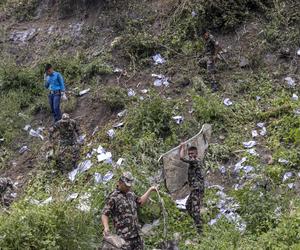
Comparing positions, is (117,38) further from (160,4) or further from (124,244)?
(124,244)

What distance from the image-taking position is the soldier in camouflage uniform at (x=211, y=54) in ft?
36.1

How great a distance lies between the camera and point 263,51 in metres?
11.4

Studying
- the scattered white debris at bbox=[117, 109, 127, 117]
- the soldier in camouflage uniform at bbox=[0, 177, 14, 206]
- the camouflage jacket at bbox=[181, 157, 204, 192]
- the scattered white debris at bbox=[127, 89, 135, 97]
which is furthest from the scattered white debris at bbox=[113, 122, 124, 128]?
the camouflage jacket at bbox=[181, 157, 204, 192]

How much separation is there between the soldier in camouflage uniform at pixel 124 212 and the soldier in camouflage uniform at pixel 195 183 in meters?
1.36

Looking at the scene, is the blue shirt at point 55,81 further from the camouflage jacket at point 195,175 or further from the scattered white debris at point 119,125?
the camouflage jacket at point 195,175

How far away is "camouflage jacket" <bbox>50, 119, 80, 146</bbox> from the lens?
9.76 meters

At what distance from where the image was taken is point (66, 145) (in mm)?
9898

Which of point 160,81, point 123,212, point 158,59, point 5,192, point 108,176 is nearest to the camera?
point 123,212

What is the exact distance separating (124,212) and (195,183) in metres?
1.60

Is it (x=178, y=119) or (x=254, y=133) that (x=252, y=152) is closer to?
(x=254, y=133)

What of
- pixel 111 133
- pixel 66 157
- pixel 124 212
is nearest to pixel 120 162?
pixel 66 157

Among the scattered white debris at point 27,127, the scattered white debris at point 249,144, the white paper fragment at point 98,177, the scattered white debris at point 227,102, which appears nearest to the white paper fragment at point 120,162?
the white paper fragment at point 98,177

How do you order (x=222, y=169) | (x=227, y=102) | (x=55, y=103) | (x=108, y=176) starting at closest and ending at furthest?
(x=108, y=176), (x=222, y=169), (x=227, y=102), (x=55, y=103)

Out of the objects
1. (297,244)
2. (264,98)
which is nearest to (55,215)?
(297,244)
